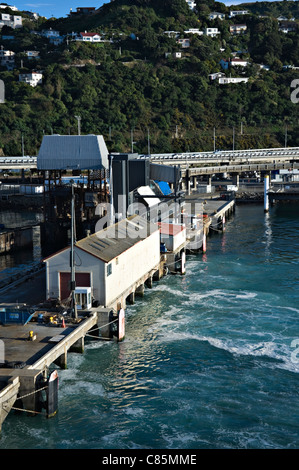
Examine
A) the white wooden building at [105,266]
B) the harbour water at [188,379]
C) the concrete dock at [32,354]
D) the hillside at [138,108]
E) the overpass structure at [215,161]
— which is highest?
the hillside at [138,108]

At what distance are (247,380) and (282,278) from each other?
23909 millimetres

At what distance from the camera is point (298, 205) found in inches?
4254

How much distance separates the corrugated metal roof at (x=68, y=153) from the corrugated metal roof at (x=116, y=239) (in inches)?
666

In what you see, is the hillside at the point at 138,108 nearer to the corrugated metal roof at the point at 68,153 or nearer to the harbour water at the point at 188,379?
the corrugated metal roof at the point at 68,153

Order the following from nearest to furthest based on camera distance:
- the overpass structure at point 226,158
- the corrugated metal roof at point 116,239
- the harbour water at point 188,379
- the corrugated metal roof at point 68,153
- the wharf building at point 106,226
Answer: the harbour water at point 188,379, the wharf building at point 106,226, the corrugated metal roof at point 116,239, the corrugated metal roof at point 68,153, the overpass structure at point 226,158

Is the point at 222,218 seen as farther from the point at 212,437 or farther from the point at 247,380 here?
the point at 212,437

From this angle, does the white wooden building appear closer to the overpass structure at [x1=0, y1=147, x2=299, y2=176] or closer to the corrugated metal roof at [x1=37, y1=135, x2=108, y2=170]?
the corrugated metal roof at [x1=37, y1=135, x2=108, y2=170]

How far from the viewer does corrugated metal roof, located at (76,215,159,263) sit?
40531 mm

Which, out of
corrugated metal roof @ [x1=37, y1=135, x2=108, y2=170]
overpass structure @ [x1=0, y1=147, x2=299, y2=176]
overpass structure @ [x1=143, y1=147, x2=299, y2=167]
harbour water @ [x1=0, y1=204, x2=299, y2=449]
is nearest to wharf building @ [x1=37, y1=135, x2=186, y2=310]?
corrugated metal roof @ [x1=37, y1=135, x2=108, y2=170]

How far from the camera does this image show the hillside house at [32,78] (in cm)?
18562

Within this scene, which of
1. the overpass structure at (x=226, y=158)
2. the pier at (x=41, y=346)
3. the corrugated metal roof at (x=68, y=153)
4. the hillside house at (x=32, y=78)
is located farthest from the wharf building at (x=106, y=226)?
the hillside house at (x=32, y=78)

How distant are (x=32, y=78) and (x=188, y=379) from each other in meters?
165

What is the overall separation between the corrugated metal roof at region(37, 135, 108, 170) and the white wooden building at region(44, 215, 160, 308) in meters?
22.4

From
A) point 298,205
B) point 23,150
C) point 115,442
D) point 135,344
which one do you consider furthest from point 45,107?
point 115,442
